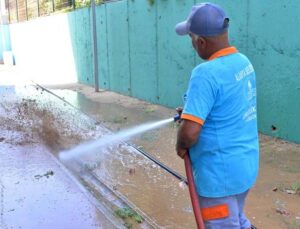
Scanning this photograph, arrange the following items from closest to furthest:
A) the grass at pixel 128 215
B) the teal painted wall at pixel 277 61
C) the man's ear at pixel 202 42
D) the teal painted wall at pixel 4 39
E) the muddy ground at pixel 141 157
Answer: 1. the man's ear at pixel 202 42
2. the grass at pixel 128 215
3. the muddy ground at pixel 141 157
4. the teal painted wall at pixel 277 61
5. the teal painted wall at pixel 4 39

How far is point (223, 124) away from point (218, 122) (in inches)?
1.2

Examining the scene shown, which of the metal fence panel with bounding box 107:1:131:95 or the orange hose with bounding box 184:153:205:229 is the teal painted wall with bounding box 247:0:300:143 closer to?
the orange hose with bounding box 184:153:205:229

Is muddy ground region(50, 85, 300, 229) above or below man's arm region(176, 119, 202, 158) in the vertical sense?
below

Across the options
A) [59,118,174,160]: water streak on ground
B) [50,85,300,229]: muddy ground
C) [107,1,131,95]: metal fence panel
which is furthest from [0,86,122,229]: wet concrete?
[107,1,131,95]: metal fence panel

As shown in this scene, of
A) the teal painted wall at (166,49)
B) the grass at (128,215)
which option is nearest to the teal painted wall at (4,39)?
the teal painted wall at (166,49)

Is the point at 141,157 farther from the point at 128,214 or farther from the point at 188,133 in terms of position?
the point at 188,133

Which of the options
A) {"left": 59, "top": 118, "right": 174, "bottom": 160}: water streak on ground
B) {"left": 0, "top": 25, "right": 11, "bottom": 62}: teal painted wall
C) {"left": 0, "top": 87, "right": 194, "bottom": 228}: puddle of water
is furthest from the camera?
{"left": 0, "top": 25, "right": 11, "bottom": 62}: teal painted wall

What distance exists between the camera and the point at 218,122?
2139 millimetres

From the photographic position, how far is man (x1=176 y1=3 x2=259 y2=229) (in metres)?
2.07

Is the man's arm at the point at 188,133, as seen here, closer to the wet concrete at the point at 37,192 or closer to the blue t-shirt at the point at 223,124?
the blue t-shirt at the point at 223,124

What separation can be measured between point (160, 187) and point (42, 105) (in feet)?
20.1

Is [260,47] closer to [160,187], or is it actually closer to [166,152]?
[166,152]

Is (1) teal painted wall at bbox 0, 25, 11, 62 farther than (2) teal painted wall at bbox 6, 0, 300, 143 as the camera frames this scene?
Yes

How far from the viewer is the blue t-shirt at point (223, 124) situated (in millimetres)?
2059
